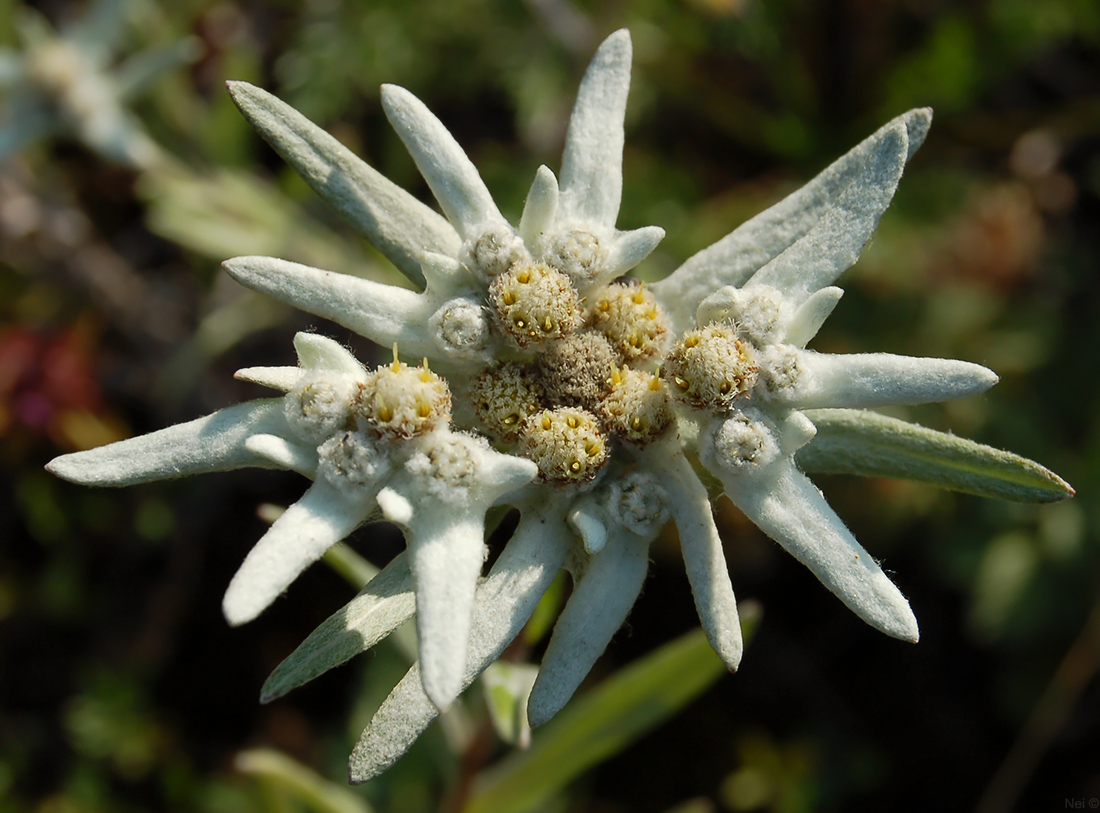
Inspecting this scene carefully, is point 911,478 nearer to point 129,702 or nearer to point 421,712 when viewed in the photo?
point 421,712

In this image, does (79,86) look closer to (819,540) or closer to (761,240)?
(761,240)

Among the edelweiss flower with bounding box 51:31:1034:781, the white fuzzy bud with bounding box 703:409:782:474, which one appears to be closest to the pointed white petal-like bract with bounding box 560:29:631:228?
the edelweiss flower with bounding box 51:31:1034:781

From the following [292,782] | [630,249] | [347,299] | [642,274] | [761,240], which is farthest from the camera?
[642,274]

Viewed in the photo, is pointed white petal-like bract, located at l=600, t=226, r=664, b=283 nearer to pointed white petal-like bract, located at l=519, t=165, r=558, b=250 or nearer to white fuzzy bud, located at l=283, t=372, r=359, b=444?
pointed white petal-like bract, located at l=519, t=165, r=558, b=250

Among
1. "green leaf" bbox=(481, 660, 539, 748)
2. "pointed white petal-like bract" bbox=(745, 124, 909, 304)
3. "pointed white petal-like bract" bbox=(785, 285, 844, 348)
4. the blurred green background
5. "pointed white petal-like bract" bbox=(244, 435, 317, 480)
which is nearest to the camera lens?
"pointed white petal-like bract" bbox=(244, 435, 317, 480)

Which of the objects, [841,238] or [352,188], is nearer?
[841,238]

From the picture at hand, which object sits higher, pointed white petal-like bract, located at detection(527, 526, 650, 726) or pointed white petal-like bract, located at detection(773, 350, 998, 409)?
pointed white petal-like bract, located at detection(773, 350, 998, 409)

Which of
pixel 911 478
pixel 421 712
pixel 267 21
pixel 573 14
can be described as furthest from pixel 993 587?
pixel 267 21

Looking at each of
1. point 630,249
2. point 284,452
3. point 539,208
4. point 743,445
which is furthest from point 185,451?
point 743,445
